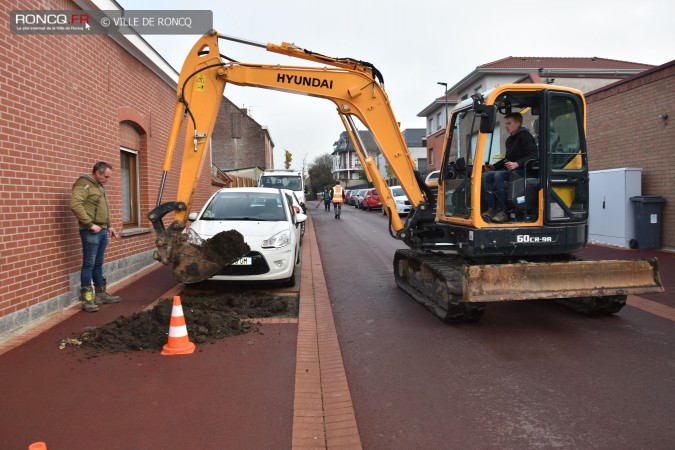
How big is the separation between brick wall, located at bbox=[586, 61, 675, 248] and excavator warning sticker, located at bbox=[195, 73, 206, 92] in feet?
32.7

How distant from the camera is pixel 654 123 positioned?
449 inches

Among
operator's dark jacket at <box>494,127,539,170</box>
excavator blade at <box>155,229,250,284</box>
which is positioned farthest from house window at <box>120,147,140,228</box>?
operator's dark jacket at <box>494,127,539,170</box>

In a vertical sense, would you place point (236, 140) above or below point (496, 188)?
above

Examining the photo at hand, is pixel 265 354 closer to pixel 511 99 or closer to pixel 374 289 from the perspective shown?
pixel 374 289

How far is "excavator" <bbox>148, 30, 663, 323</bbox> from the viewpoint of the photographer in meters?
5.55

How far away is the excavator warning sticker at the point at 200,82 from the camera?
6715 mm

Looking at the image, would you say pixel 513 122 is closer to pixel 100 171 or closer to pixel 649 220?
pixel 100 171

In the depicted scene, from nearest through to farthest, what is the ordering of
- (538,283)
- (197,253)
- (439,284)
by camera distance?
1. (538,283)
2. (439,284)
3. (197,253)

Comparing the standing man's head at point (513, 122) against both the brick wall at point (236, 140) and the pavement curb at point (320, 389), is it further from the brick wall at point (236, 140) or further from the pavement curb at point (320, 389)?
the brick wall at point (236, 140)

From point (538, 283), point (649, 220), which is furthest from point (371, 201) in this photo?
point (538, 283)

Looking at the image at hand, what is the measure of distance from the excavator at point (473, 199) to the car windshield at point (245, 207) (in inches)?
64.5

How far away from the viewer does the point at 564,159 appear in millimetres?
5797

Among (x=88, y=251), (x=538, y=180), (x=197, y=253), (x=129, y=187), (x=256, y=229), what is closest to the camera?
(x=538, y=180)

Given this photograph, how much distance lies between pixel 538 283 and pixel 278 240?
3693 mm
